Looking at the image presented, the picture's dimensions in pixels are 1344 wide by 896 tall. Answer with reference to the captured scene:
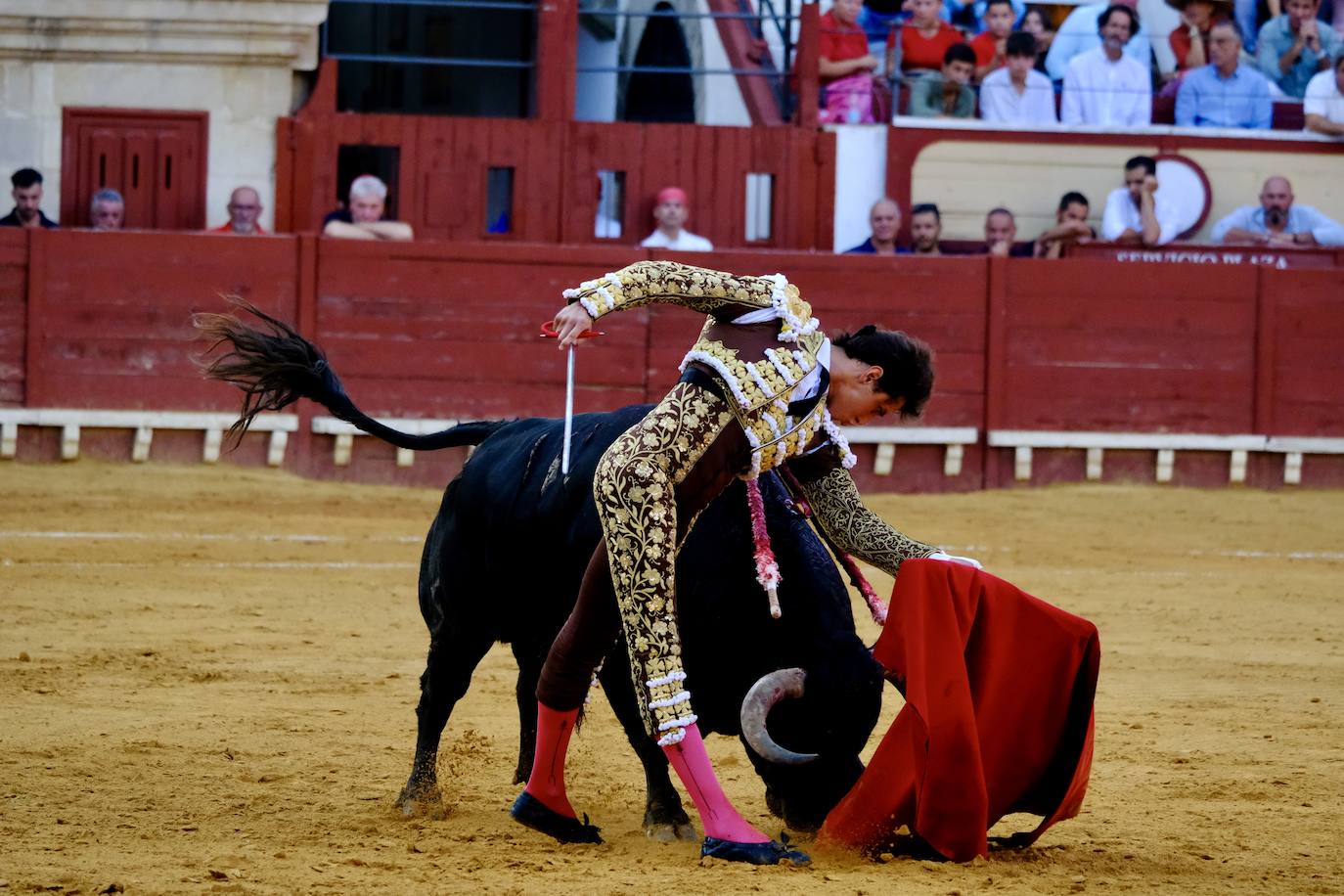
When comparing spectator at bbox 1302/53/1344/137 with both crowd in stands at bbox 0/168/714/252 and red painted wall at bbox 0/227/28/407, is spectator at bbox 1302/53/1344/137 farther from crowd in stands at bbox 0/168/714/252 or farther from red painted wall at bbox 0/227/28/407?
red painted wall at bbox 0/227/28/407

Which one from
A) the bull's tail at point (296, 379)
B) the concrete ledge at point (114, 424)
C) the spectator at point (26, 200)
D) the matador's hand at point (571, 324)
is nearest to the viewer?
the matador's hand at point (571, 324)

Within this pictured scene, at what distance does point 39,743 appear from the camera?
3.68m

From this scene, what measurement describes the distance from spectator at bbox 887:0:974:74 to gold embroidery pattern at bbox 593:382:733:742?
7.12m

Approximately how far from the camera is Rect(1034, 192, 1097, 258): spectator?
9.22m

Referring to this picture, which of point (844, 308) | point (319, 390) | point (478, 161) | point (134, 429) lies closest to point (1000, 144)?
Answer: point (844, 308)

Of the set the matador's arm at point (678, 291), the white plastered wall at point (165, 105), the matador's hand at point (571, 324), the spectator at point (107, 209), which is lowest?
the matador's hand at point (571, 324)

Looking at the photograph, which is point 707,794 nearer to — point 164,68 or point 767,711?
point 767,711

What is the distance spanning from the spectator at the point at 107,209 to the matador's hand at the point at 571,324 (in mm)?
6612

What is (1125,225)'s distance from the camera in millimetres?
9297

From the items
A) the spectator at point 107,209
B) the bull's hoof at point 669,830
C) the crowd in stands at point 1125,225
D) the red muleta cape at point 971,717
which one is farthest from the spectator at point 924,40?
the bull's hoof at point 669,830

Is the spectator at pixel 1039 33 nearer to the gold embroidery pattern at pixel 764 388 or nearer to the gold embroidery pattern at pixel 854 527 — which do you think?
the gold embroidery pattern at pixel 854 527

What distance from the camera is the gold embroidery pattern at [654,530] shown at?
2.81 meters

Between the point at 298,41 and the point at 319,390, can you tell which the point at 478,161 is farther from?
the point at 319,390

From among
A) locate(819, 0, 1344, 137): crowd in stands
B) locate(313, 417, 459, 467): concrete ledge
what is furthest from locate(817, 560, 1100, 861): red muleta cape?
locate(819, 0, 1344, 137): crowd in stands
